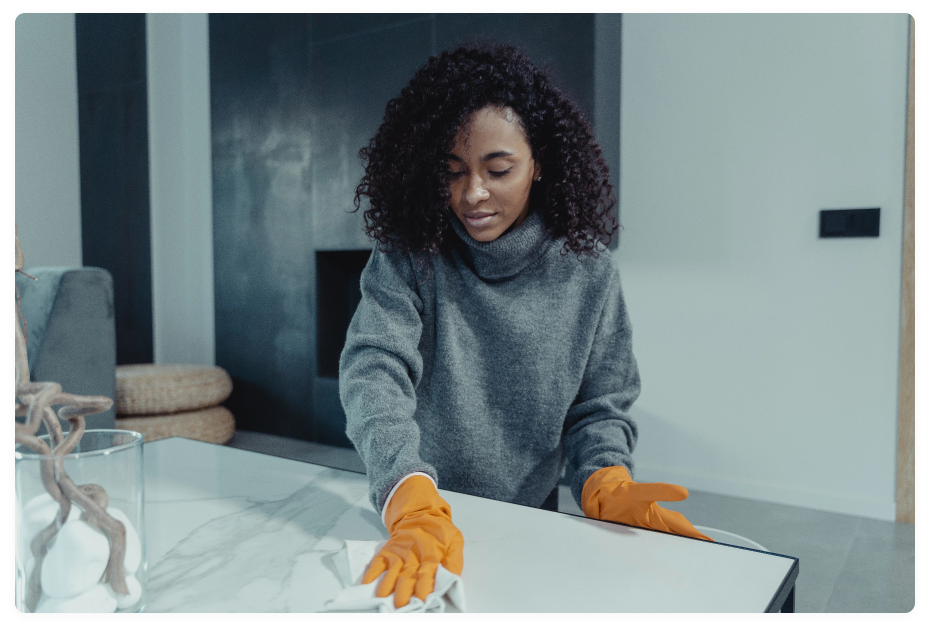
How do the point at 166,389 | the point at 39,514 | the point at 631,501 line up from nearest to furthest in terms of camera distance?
the point at 39,514
the point at 631,501
the point at 166,389

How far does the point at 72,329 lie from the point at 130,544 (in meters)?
1.79

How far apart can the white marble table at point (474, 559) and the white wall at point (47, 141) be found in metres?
3.03

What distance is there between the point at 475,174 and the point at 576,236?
0.18 meters

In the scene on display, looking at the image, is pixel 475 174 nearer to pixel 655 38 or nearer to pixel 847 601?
pixel 847 601

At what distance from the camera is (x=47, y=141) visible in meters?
3.19

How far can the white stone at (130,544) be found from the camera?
1.47 ft

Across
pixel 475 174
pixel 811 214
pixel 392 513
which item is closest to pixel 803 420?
pixel 811 214

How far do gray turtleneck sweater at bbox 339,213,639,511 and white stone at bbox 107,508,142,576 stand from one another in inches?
17.1

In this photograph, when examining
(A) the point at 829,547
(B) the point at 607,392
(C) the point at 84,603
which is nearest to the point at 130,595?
(C) the point at 84,603

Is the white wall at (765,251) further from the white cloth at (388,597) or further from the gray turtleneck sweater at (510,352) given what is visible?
the white cloth at (388,597)

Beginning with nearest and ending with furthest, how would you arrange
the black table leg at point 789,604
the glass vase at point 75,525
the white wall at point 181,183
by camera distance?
the glass vase at point 75,525
the black table leg at point 789,604
the white wall at point 181,183

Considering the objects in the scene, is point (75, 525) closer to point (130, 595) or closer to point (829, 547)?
point (130, 595)

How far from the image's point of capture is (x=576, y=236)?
908 millimetres

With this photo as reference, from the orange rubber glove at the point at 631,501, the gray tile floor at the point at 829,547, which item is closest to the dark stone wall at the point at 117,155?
the gray tile floor at the point at 829,547
